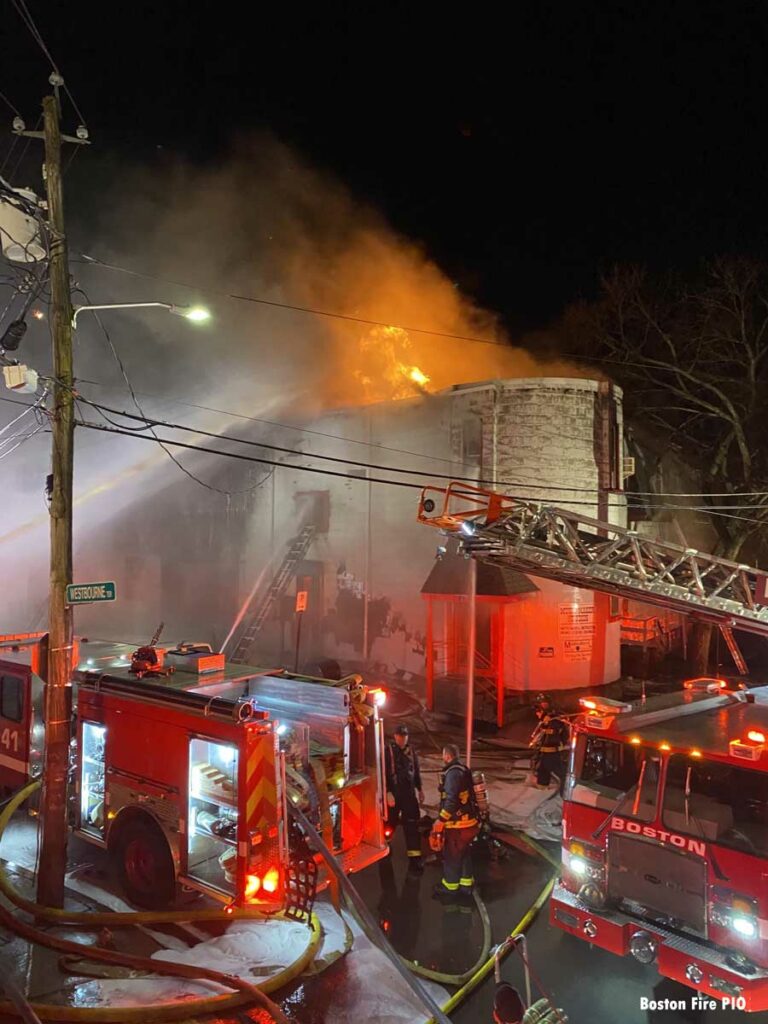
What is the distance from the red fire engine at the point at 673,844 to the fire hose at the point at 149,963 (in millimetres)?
2150

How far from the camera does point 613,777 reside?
511 cm

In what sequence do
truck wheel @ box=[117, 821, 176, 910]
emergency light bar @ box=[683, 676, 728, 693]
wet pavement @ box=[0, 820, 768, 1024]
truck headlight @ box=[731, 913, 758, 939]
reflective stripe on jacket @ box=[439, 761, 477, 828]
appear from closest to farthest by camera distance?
truck headlight @ box=[731, 913, 758, 939] → wet pavement @ box=[0, 820, 768, 1024] → truck wheel @ box=[117, 821, 176, 910] → reflective stripe on jacket @ box=[439, 761, 477, 828] → emergency light bar @ box=[683, 676, 728, 693]

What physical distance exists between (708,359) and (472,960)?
18188mm

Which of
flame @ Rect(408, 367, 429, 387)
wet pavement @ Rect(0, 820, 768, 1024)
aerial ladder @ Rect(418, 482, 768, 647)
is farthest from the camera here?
flame @ Rect(408, 367, 429, 387)

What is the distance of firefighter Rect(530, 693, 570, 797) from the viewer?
29.2ft

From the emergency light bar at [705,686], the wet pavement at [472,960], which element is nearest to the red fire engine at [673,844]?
the wet pavement at [472,960]

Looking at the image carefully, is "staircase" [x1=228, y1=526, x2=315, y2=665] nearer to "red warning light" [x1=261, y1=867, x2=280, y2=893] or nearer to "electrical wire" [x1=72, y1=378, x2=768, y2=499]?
"electrical wire" [x1=72, y1=378, x2=768, y2=499]

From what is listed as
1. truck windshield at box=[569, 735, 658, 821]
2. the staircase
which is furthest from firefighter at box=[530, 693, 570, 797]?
the staircase

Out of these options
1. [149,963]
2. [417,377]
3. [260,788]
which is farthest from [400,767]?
[417,377]

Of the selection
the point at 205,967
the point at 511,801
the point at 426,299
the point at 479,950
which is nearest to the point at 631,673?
the point at 511,801

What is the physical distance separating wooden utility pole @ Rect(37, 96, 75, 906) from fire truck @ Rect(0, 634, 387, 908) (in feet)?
1.46

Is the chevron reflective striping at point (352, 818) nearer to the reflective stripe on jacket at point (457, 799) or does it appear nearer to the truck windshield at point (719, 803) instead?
the reflective stripe on jacket at point (457, 799)

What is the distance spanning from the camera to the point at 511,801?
876 centimetres

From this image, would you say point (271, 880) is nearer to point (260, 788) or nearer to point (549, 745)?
point (260, 788)
